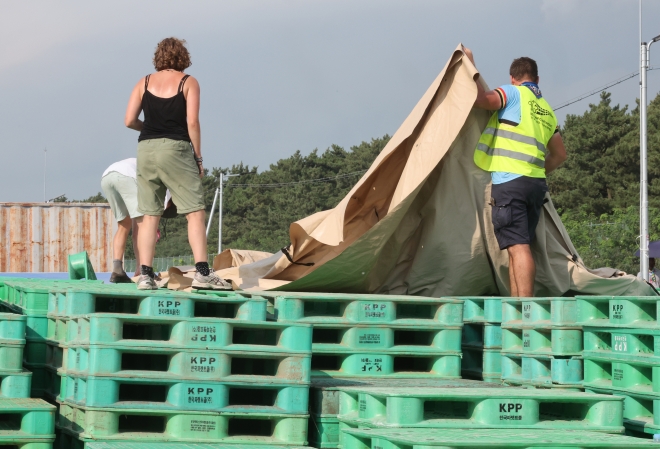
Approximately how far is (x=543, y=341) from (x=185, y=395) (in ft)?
8.19

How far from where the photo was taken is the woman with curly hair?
6.71 metres

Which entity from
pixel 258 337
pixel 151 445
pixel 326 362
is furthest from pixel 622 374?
pixel 151 445

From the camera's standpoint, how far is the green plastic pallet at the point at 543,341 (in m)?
5.87

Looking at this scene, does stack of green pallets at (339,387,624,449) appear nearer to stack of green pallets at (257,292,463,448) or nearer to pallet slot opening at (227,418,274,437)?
pallet slot opening at (227,418,274,437)

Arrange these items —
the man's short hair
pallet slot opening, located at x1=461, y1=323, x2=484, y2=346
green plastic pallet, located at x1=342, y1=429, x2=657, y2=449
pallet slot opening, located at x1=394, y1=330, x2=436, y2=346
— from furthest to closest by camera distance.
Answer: the man's short hair < pallet slot opening, located at x1=461, y1=323, x2=484, y2=346 < pallet slot opening, located at x1=394, y1=330, x2=436, y2=346 < green plastic pallet, located at x1=342, y1=429, x2=657, y2=449

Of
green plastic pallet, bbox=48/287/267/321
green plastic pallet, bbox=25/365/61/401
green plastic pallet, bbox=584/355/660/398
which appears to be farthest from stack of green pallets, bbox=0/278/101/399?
green plastic pallet, bbox=584/355/660/398

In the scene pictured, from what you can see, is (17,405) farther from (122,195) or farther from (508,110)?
(122,195)

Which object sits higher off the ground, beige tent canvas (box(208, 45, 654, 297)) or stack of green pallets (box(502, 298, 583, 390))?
beige tent canvas (box(208, 45, 654, 297))

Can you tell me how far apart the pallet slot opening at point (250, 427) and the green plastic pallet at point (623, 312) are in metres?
2.12

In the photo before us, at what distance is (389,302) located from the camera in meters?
6.38

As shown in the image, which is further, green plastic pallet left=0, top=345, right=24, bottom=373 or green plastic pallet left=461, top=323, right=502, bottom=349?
green plastic pallet left=461, top=323, right=502, bottom=349

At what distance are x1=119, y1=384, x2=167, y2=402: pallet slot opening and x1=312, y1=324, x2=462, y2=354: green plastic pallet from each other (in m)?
1.12

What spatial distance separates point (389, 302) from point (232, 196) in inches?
3111

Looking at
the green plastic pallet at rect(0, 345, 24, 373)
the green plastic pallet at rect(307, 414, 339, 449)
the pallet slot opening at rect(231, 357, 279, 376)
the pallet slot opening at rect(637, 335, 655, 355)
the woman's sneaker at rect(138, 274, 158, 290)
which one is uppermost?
the woman's sneaker at rect(138, 274, 158, 290)
